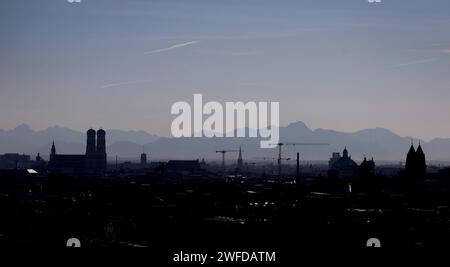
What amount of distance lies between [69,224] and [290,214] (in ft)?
46.9

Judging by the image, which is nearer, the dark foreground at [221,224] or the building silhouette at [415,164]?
the dark foreground at [221,224]

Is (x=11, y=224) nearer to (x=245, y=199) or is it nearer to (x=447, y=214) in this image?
(x=447, y=214)

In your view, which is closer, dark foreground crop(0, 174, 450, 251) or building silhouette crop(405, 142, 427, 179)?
dark foreground crop(0, 174, 450, 251)

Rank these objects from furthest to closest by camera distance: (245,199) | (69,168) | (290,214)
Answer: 1. (69,168)
2. (245,199)
3. (290,214)

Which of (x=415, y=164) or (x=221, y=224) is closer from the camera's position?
(x=221, y=224)

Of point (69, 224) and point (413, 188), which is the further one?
point (413, 188)

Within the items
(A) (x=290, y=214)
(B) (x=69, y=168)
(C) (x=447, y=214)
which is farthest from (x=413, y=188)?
(B) (x=69, y=168)

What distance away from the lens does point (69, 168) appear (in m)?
198

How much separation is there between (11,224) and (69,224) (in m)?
3.00

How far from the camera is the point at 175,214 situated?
48281 mm
